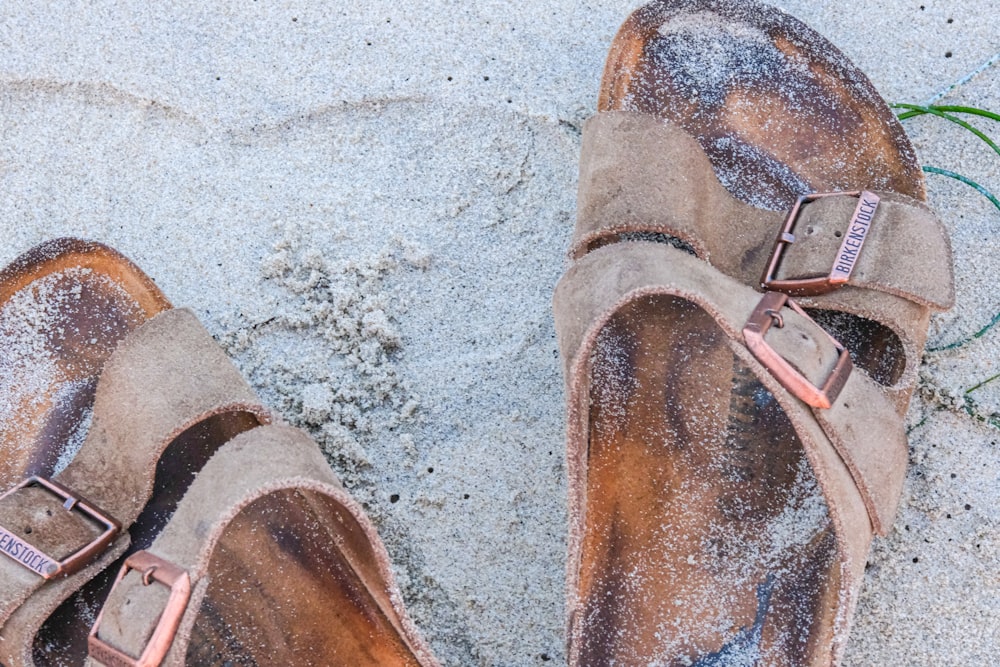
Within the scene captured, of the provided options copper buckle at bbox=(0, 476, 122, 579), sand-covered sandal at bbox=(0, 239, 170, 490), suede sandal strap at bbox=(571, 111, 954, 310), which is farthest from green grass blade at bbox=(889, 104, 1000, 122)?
copper buckle at bbox=(0, 476, 122, 579)

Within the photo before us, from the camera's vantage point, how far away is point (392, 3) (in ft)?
5.74

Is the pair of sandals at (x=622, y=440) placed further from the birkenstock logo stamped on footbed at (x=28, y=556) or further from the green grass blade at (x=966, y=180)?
the green grass blade at (x=966, y=180)

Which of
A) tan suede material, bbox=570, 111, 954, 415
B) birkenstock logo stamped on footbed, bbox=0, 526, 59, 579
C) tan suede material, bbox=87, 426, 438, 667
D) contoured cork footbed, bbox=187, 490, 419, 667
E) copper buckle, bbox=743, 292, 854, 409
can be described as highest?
tan suede material, bbox=570, 111, 954, 415

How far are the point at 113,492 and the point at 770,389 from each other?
86 centimetres

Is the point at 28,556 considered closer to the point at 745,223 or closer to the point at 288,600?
the point at 288,600

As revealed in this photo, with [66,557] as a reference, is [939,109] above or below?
above

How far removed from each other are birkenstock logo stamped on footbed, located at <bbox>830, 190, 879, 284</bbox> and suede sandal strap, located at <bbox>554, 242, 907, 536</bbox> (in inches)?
4.4

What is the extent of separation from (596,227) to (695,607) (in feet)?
1.70

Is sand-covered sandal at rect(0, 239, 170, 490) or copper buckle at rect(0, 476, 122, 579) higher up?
sand-covered sandal at rect(0, 239, 170, 490)

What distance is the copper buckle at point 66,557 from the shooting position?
134 cm

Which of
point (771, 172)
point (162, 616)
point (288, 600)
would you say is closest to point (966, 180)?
point (771, 172)

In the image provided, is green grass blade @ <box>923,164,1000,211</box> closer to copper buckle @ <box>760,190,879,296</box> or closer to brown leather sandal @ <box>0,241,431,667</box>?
copper buckle @ <box>760,190,879,296</box>

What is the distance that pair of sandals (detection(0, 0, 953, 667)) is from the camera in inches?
50.5

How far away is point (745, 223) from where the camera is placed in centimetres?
152
